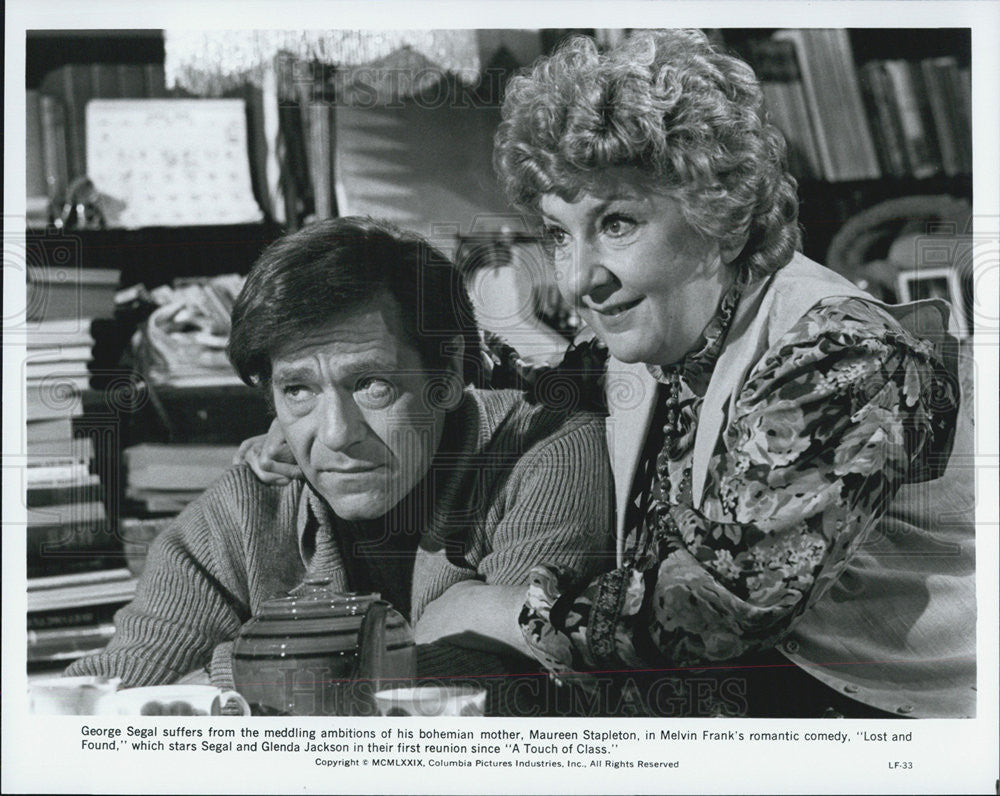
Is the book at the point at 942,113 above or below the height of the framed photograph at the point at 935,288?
above

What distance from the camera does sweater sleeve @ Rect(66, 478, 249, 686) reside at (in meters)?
2.04

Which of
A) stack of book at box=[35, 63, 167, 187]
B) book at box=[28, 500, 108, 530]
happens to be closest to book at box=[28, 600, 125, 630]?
book at box=[28, 500, 108, 530]

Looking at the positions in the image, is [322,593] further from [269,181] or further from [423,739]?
[269,181]

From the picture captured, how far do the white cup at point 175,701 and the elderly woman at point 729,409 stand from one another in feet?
1.95

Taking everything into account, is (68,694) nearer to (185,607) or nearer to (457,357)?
(185,607)

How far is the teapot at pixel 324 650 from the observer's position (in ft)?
6.68

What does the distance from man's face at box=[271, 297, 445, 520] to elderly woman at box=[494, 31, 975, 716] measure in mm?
320

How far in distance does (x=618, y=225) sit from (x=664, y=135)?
0.18 metres

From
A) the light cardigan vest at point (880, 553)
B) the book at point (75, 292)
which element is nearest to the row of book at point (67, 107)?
the book at point (75, 292)

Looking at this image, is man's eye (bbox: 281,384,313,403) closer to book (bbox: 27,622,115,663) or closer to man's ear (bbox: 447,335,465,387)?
man's ear (bbox: 447,335,465,387)

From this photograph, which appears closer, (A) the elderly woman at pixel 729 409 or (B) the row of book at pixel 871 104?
(A) the elderly woman at pixel 729 409

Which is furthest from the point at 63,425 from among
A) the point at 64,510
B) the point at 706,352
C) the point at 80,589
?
the point at 706,352

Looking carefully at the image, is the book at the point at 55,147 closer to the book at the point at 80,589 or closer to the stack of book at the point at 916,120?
the book at the point at 80,589

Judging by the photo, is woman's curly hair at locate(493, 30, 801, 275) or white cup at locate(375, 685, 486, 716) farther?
white cup at locate(375, 685, 486, 716)
